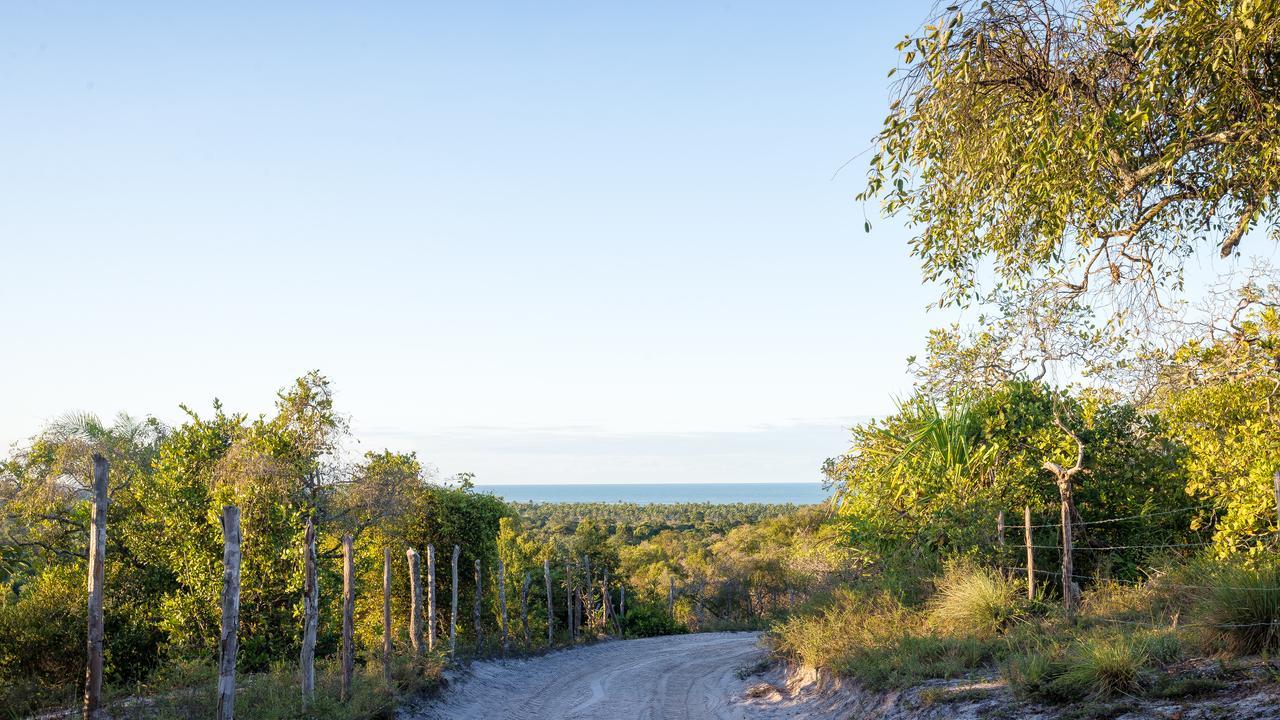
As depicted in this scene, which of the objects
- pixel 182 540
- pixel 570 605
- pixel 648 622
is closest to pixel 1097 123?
pixel 182 540

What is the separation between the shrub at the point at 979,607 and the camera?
1188 cm

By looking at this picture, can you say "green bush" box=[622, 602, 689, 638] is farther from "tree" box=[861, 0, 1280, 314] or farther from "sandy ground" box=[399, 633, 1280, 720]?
"tree" box=[861, 0, 1280, 314]

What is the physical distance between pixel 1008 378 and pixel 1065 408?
1.81m

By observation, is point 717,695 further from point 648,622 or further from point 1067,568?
point 648,622

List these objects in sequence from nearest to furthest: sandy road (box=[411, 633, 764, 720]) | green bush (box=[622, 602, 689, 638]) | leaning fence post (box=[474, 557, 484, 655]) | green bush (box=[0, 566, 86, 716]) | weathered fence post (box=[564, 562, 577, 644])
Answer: sandy road (box=[411, 633, 764, 720]), green bush (box=[0, 566, 86, 716]), leaning fence post (box=[474, 557, 484, 655]), weathered fence post (box=[564, 562, 577, 644]), green bush (box=[622, 602, 689, 638])

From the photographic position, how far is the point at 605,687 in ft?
51.1

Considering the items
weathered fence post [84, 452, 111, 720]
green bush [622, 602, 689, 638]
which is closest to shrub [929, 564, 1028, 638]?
weathered fence post [84, 452, 111, 720]

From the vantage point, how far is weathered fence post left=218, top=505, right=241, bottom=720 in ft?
30.1

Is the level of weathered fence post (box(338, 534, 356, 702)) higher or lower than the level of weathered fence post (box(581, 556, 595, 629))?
higher

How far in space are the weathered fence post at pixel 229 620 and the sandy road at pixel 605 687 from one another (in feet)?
11.8

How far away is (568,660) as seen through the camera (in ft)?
67.6

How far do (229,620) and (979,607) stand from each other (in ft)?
32.3

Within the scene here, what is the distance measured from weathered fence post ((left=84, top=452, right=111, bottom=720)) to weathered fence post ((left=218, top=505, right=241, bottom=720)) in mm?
1457

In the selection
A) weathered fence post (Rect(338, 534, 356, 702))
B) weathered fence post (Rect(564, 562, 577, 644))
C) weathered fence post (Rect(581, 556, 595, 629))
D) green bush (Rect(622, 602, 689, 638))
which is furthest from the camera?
green bush (Rect(622, 602, 689, 638))
